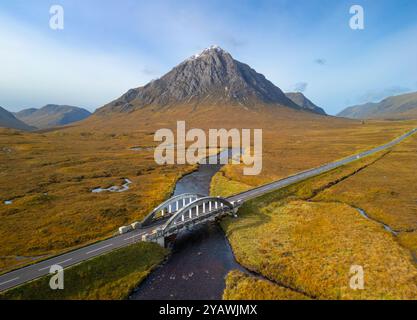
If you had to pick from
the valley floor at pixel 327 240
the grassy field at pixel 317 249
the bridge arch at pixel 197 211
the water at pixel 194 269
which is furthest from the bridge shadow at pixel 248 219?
the bridge arch at pixel 197 211

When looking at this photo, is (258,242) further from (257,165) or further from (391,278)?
(257,165)

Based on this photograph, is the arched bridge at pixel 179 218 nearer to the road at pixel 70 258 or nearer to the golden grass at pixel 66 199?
the road at pixel 70 258

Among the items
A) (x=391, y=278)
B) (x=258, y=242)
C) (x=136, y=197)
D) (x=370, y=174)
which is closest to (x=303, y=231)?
(x=258, y=242)

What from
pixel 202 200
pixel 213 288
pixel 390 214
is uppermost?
pixel 202 200

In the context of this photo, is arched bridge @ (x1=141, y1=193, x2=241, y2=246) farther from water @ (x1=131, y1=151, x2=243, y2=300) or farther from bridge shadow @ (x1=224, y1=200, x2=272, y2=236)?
water @ (x1=131, y1=151, x2=243, y2=300)

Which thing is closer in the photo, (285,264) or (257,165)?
(285,264)
